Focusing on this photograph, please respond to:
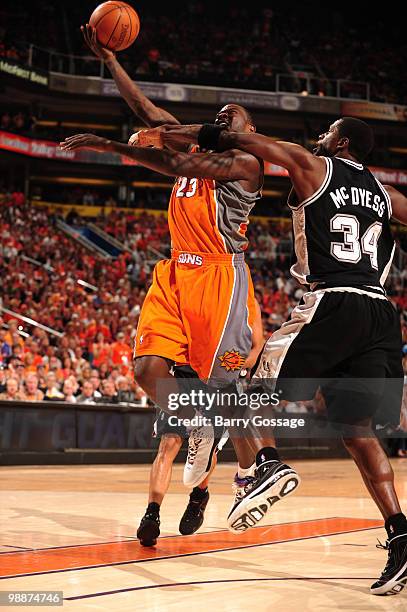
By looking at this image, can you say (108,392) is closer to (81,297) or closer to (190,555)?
(81,297)

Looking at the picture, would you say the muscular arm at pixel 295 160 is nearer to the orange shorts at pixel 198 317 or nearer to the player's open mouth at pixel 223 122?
the player's open mouth at pixel 223 122

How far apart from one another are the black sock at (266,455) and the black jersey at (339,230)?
2.79 ft

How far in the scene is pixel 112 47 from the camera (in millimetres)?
5965

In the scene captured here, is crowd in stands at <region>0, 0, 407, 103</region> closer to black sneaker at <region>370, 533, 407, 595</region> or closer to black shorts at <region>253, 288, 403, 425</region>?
black shorts at <region>253, 288, 403, 425</region>

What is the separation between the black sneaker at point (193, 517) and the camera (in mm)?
5633

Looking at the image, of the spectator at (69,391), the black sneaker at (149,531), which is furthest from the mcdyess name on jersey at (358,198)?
the spectator at (69,391)

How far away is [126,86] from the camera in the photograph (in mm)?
6016

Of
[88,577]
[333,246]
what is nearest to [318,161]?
[333,246]

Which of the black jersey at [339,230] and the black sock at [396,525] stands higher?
the black jersey at [339,230]

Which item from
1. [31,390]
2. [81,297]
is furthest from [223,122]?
[81,297]

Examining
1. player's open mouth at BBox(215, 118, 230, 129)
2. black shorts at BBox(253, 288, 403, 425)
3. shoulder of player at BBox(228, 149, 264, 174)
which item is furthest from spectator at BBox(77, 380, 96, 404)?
black shorts at BBox(253, 288, 403, 425)

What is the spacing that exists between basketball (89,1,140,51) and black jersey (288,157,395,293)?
2.17m

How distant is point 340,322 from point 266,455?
2.52ft

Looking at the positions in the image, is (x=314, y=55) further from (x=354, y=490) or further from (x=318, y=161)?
(x=318, y=161)
